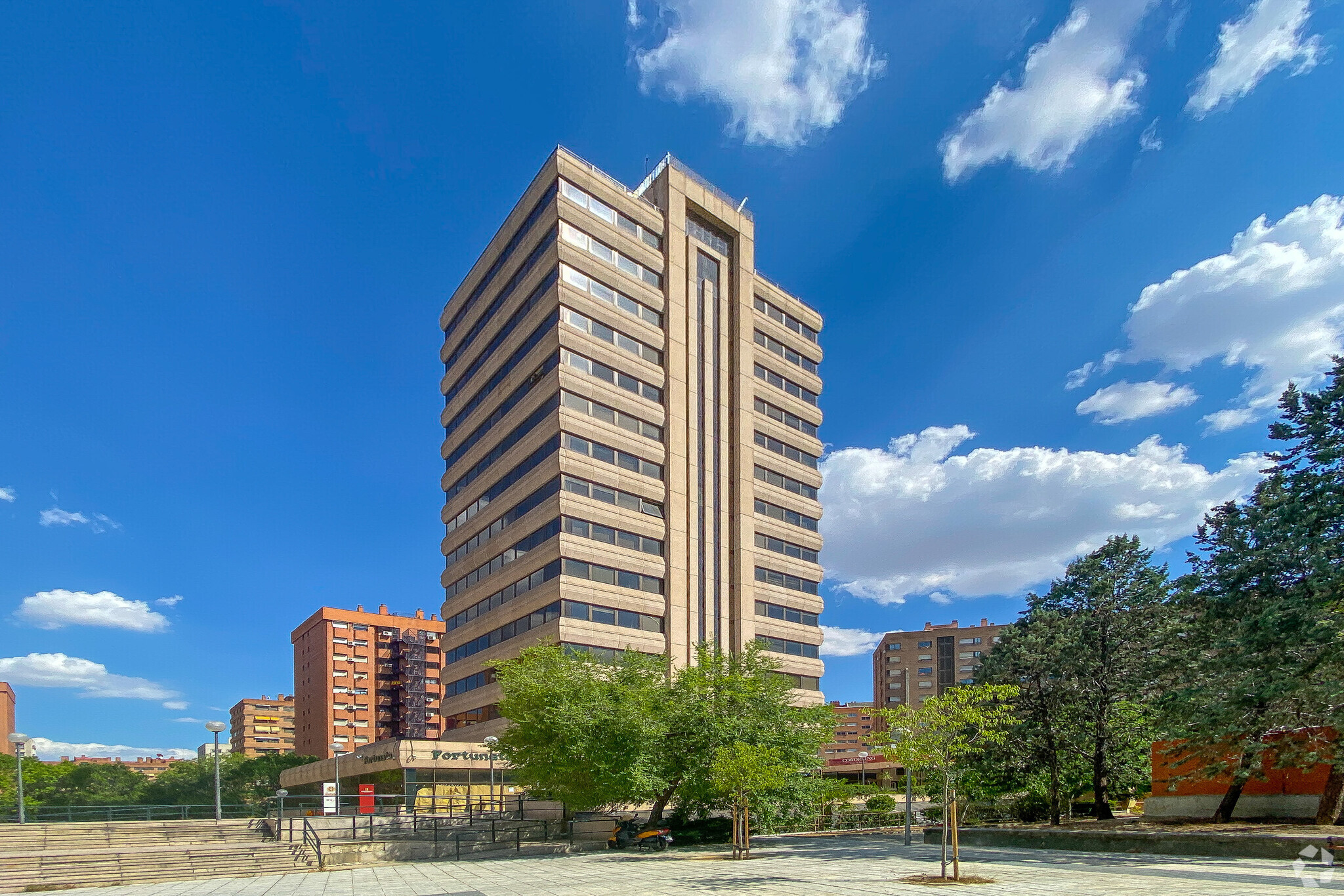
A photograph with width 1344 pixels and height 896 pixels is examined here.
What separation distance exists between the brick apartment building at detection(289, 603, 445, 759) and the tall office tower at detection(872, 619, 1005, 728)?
249 ft

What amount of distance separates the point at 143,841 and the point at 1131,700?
36.0 metres

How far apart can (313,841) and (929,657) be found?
13384 cm

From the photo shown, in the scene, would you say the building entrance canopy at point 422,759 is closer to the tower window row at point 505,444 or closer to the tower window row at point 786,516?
the tower window row at point 505,444

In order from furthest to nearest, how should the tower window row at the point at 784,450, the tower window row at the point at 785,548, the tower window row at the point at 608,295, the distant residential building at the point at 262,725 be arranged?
the distant residential building at the point at 262,725, the tower window row at the point at 784,450, the tower window row at the point at 785,548, the tower window row at the point at 608,295

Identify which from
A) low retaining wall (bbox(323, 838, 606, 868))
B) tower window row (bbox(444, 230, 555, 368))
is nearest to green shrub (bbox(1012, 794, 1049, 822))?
low retaining wall (bbox(323, 838, 606, 868))

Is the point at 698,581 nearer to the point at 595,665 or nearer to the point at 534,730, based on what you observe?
the point at 595,665

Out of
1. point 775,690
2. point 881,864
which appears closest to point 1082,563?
point 775,690

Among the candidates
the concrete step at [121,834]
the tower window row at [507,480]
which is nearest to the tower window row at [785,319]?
the tower window row at [507,480]

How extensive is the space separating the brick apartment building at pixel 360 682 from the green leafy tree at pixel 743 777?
4320 inches

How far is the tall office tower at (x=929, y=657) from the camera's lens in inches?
5807

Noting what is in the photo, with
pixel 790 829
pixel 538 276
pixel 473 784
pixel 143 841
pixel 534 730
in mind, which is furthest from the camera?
pixel 538 276

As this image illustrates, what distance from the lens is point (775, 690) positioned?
35.0 m

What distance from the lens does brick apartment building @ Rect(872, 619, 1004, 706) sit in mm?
147375

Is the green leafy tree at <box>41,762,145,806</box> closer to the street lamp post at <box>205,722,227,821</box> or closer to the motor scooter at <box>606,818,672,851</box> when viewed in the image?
the street lamp post at <box>205,722,227,821</box>
